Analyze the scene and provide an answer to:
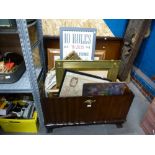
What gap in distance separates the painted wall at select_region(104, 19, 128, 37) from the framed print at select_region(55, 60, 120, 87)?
559 millimetres

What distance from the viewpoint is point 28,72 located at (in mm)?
1024

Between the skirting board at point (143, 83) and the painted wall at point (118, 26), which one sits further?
the skirting board at point (143, 83)

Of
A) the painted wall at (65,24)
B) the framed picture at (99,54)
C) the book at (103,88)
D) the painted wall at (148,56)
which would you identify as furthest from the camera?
the painted wall at (148,56)

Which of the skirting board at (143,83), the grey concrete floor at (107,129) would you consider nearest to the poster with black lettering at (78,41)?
the grey concrete floor at (107,129)

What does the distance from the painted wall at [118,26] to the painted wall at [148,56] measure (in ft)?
0.97

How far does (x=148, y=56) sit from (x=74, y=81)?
1.05 meters

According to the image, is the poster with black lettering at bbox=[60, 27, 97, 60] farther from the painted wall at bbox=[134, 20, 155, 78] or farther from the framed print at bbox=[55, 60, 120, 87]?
the painted wall at bbox=[134, 20, 155, 78]

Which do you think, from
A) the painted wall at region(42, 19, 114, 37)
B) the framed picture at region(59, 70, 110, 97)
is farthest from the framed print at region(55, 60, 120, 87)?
the painted wall at region(42, 19, 114, 37)

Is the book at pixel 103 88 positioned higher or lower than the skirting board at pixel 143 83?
higher

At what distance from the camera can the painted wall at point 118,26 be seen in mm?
1537

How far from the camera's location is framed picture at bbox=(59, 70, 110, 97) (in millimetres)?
1097

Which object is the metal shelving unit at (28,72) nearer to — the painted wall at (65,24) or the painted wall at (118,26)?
the painted wall at (65,24)

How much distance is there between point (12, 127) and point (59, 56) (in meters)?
0.75
